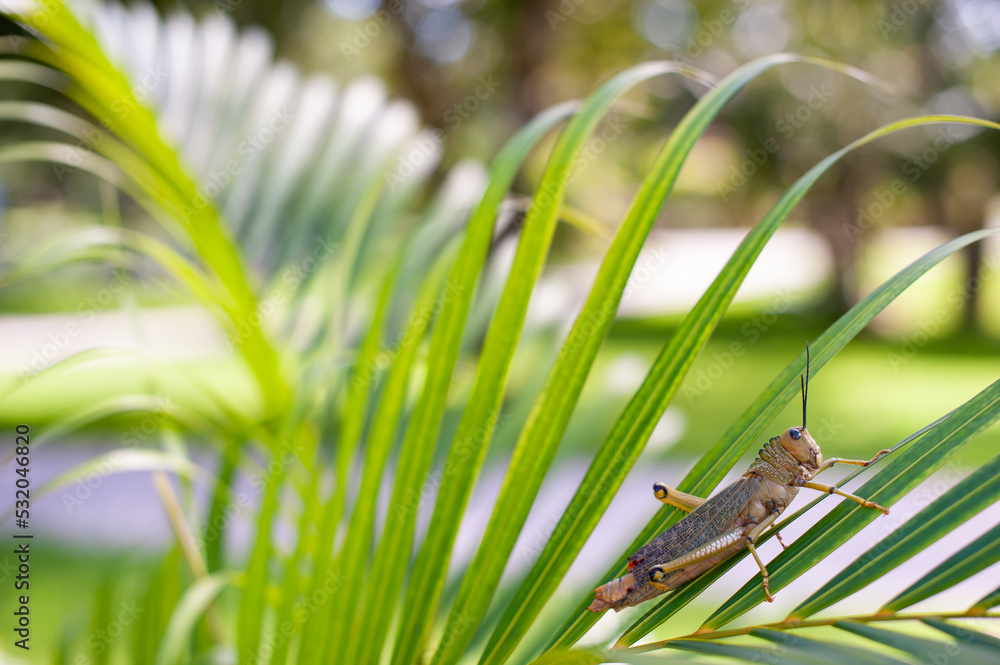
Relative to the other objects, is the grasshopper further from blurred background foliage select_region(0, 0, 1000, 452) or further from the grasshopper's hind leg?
blurred background foliage select_region(0, 0, 1000, 452)

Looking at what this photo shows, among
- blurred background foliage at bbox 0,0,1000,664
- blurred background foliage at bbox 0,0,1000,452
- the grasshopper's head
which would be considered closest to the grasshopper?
the grasshopper's head

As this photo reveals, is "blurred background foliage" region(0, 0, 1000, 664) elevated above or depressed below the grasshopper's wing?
above

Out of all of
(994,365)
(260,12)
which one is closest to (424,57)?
(260,12)

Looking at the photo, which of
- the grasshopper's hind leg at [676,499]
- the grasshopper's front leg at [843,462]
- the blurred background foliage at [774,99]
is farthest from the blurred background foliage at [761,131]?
the grasshopper's hind leg at [676,499]

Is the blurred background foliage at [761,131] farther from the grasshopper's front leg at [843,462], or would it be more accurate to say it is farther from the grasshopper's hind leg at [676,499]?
Answer: the grasshopper's hind leg at [676,499]

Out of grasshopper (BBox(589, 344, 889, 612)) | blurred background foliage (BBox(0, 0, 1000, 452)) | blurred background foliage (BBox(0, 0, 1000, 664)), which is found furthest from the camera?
blurred background foliage (BBox(0, 0, 1000, 452))

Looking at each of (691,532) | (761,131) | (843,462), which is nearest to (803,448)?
(843,462)

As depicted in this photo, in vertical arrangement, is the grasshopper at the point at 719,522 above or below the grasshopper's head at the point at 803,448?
below

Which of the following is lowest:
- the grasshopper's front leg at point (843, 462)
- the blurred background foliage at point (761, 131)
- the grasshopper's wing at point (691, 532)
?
the grasshopper's wing at point (691, 532)

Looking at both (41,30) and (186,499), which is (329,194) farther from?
(186,499)

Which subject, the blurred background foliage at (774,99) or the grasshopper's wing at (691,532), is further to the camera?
the blurred background foliage at (774,99)

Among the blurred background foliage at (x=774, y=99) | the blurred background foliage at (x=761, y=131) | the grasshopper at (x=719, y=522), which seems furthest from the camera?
the blurred background foliage at (x=774, y=99)
